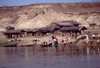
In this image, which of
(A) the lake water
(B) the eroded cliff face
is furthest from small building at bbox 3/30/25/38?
(A) the lake water

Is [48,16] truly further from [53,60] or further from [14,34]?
[53,60]

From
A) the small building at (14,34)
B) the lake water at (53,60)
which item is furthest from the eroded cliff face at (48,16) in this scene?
the lake water at (53,60)

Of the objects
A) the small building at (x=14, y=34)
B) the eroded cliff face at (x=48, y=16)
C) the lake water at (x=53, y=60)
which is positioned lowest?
the lake water at (x=53, y=60)

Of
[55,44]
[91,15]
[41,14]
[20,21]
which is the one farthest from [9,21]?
[55,44]

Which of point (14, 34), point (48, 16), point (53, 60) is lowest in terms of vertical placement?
point (53, 60)

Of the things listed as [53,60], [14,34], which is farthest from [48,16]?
[53,60]

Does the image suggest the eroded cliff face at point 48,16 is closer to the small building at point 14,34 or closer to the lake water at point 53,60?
the small building at point 14,34

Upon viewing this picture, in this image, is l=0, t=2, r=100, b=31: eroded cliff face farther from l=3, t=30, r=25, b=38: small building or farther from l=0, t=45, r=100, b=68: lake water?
l=0, t=45, r=100, b=68: lake water

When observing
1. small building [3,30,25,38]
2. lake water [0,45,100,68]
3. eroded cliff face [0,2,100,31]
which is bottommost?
lake water [0,45,100,68]

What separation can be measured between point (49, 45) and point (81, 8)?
287 feet

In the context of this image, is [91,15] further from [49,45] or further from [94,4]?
[49,45]

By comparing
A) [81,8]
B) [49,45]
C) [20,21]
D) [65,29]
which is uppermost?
[81,8]

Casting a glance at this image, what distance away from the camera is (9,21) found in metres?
101

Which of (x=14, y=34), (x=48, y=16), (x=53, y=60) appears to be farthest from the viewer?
(x=48, y=16)
